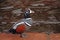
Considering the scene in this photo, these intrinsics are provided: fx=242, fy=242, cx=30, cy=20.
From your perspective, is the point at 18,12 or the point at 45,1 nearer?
the point at 18,12

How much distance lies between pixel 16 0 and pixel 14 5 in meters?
0.19

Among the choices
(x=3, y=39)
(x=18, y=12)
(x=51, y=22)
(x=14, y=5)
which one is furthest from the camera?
(x=14, y=5)

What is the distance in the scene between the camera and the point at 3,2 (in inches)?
193

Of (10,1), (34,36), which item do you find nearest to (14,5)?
(10,1)

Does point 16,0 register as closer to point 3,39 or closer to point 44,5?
point 44,5

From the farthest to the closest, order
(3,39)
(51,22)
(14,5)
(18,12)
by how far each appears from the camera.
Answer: (14,5), (18,12), (51,22), (3,39)

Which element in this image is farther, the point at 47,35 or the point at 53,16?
the point at 53,16

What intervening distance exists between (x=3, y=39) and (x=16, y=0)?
277 cm

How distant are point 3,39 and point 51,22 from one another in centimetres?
→ 203

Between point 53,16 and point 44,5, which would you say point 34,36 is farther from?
point 44,5

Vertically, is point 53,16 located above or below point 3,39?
below

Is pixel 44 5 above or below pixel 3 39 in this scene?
below

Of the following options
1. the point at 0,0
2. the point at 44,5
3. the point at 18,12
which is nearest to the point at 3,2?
the point at 0,0

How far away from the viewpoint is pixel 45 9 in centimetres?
461
